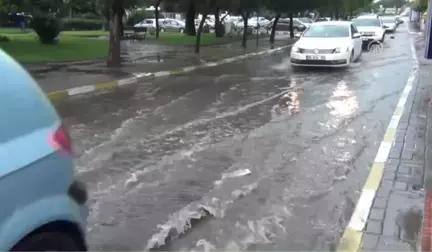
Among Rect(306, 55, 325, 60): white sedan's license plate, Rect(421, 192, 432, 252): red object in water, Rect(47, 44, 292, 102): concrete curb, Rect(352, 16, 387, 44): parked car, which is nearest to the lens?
Rect(421, 192, 432, 252): red object in water

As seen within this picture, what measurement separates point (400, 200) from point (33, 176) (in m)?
4.28

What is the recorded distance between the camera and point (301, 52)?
19688 millimetres

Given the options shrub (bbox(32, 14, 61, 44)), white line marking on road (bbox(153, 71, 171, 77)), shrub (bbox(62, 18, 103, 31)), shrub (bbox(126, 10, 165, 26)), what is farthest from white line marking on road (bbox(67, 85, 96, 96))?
shrub (bbox(126, 10, 165, 26))

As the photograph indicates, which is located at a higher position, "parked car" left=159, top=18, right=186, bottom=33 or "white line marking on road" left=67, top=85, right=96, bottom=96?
"parked car" left=159, top=18, right=186, bottom=33

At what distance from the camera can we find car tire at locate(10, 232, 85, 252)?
9.49 feet

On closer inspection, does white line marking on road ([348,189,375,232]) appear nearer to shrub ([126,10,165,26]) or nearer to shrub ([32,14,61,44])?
shrub ([32,14,61,44])

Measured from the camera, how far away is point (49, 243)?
10.1 feet

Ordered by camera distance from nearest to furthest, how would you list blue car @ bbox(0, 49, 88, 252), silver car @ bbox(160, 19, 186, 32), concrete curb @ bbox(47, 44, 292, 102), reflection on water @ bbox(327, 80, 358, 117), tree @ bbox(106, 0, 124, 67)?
blue car @ bbox(0, 49, 88, 252)
reflection on water @ bbox(327, 80, 358, 117)
concrete curb @ bbox(47, 44, 292, 102)
tree @ bbox(106, 0, 124, 67)
silver car @ bbox(160, 19, 186, 32)

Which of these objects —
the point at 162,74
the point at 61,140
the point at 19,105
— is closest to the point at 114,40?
the point at 162,74

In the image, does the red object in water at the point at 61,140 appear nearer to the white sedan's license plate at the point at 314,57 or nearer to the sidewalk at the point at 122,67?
the sidewalk at the point at 122,67

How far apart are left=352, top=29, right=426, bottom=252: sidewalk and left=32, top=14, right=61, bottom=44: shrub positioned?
62.8ft

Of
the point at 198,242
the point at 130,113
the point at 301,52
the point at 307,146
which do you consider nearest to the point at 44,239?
the point at 198,242

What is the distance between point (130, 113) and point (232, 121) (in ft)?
7.04

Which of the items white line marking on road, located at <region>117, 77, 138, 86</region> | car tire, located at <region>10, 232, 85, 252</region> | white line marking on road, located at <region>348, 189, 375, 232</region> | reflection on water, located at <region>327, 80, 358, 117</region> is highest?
car tire, located at <region>10, 232, 85, 252</region>
